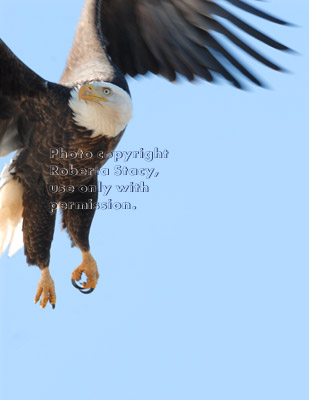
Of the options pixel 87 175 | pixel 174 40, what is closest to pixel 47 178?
pixel 87 175

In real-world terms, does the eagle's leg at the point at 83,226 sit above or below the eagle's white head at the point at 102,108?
below

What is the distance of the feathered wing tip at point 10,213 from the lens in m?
6.19

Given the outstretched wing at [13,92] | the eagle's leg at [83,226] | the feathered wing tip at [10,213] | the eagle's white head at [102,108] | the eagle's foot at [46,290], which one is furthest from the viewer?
the eagle's leg at [83,226]

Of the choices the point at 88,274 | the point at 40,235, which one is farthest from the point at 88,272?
the point at 40,235

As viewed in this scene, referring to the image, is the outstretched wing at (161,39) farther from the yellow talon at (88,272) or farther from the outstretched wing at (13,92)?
the yellow talon at (88,272)

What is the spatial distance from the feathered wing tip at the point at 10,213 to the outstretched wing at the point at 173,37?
49.9 inches

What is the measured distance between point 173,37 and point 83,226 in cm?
154

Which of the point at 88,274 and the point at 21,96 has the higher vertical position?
the point at 21,96

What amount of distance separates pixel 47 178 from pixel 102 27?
1.51m

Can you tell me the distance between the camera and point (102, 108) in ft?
18.6

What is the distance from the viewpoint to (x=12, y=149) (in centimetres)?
614

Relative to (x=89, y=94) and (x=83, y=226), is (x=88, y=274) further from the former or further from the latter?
(x=89, y=94)

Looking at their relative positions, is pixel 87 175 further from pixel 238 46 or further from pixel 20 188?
pixel 238 46

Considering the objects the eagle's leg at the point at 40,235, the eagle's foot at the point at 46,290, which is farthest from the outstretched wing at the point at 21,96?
the eagle's foot at the point at 46,290
